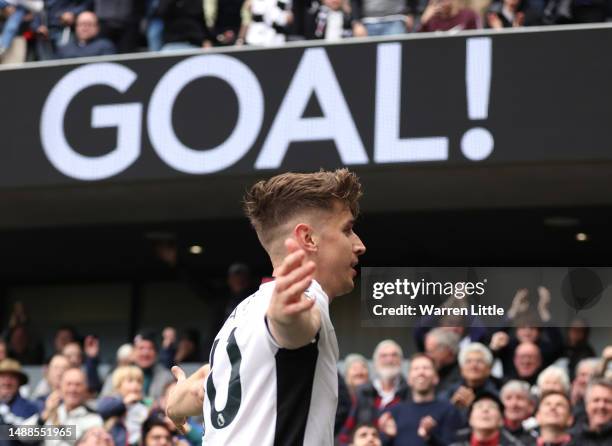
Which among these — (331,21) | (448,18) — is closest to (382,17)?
(331,21)

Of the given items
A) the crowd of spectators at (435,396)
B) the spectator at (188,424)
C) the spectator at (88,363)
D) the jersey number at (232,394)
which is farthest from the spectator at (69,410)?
the jersey number at (232,394)

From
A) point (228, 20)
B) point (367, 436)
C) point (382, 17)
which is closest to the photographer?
point (367, 436)

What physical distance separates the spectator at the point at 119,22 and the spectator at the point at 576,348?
5.13 metres

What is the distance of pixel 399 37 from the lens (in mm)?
11234

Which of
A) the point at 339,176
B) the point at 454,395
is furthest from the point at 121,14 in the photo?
the point at 339,176

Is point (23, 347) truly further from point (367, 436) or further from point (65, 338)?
point (367, 436)

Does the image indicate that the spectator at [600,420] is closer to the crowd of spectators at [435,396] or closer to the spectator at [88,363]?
the crowd of spectators at [435,396]

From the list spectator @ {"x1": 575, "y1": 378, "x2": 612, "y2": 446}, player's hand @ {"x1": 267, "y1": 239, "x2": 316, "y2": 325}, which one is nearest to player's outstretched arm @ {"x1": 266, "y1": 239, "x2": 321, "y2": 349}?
player's hand @ {"x1": 267, "y1": 239, "x2": 316, "y2": 325}

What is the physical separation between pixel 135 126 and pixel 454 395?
163 inches

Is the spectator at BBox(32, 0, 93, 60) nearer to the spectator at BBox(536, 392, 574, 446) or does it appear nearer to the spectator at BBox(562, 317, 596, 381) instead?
the spectator at BBox(562, 317, 596, 381)

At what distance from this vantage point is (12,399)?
10.8 m

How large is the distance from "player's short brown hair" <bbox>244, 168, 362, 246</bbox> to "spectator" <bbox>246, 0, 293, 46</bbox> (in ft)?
27.1

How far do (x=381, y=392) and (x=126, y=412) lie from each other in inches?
72.4

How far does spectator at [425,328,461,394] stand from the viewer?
9.62 m
